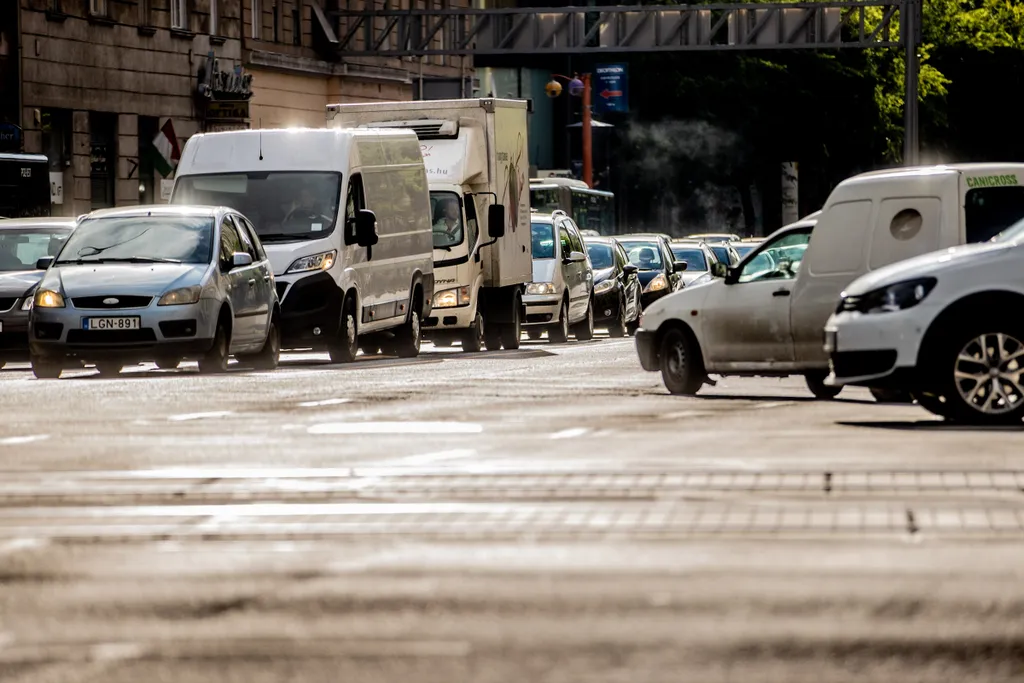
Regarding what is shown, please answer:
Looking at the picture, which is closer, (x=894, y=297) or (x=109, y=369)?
(x=894, y=297)

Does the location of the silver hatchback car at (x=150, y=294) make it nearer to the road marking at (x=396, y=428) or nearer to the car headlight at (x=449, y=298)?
the car headlight at (x=449, y=298)

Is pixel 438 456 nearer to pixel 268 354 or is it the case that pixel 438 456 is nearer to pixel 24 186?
pixel 268 354

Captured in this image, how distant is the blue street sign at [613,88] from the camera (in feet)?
282

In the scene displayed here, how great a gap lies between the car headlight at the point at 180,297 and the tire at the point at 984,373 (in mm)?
A: 9347

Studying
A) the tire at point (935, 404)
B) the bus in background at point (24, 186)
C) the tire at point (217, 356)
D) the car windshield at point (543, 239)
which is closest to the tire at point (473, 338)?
the car windshield at point (543, 239)

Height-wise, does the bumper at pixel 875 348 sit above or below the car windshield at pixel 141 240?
below

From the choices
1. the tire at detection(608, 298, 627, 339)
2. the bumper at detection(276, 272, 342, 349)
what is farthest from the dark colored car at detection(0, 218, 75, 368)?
the tire at detection(608, 298, 627, 339)

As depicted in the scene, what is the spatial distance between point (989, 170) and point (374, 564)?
10281 mm

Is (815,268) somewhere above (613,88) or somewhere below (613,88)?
below

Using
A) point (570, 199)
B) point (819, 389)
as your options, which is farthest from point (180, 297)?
point (570, 199)

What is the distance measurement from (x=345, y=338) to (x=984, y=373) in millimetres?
12389

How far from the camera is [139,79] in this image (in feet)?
165

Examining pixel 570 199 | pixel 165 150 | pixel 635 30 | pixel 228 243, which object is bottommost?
pixel 228 243

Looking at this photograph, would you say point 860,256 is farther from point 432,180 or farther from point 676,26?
point 676,26
